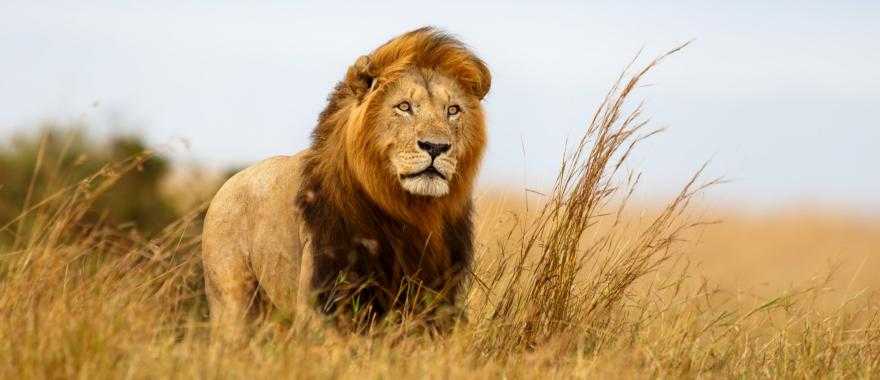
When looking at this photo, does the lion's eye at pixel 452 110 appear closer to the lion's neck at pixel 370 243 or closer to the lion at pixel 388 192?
the lion at pixel 388 192

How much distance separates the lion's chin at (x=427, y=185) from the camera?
4984 mm

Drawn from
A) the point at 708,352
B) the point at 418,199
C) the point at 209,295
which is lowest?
the point at 209,295

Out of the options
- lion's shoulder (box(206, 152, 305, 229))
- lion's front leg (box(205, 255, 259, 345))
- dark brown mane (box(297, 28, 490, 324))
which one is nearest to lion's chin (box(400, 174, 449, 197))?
dark brown mane (box(297, 28, 490, 324))

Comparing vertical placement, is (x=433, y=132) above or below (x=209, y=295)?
above

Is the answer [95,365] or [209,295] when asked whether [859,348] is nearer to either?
[209,295]

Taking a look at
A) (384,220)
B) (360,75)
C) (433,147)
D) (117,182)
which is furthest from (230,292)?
(117,182)

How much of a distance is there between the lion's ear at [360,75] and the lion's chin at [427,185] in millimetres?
551

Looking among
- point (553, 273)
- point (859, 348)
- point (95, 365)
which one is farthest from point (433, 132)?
point (859, 348)

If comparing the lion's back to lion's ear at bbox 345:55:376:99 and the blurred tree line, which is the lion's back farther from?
the blurred tree line

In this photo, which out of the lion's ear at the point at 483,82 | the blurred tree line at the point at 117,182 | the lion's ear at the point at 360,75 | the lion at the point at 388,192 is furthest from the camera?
the blurred tree line at the point at 117,182

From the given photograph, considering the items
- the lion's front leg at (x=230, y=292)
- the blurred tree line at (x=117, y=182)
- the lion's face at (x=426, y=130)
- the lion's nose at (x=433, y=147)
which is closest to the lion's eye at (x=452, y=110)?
the lion's face at (x=426, y=130)

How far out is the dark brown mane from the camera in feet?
17.2

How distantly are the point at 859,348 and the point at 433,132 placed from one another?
2.39 meters

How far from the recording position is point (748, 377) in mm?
5438
